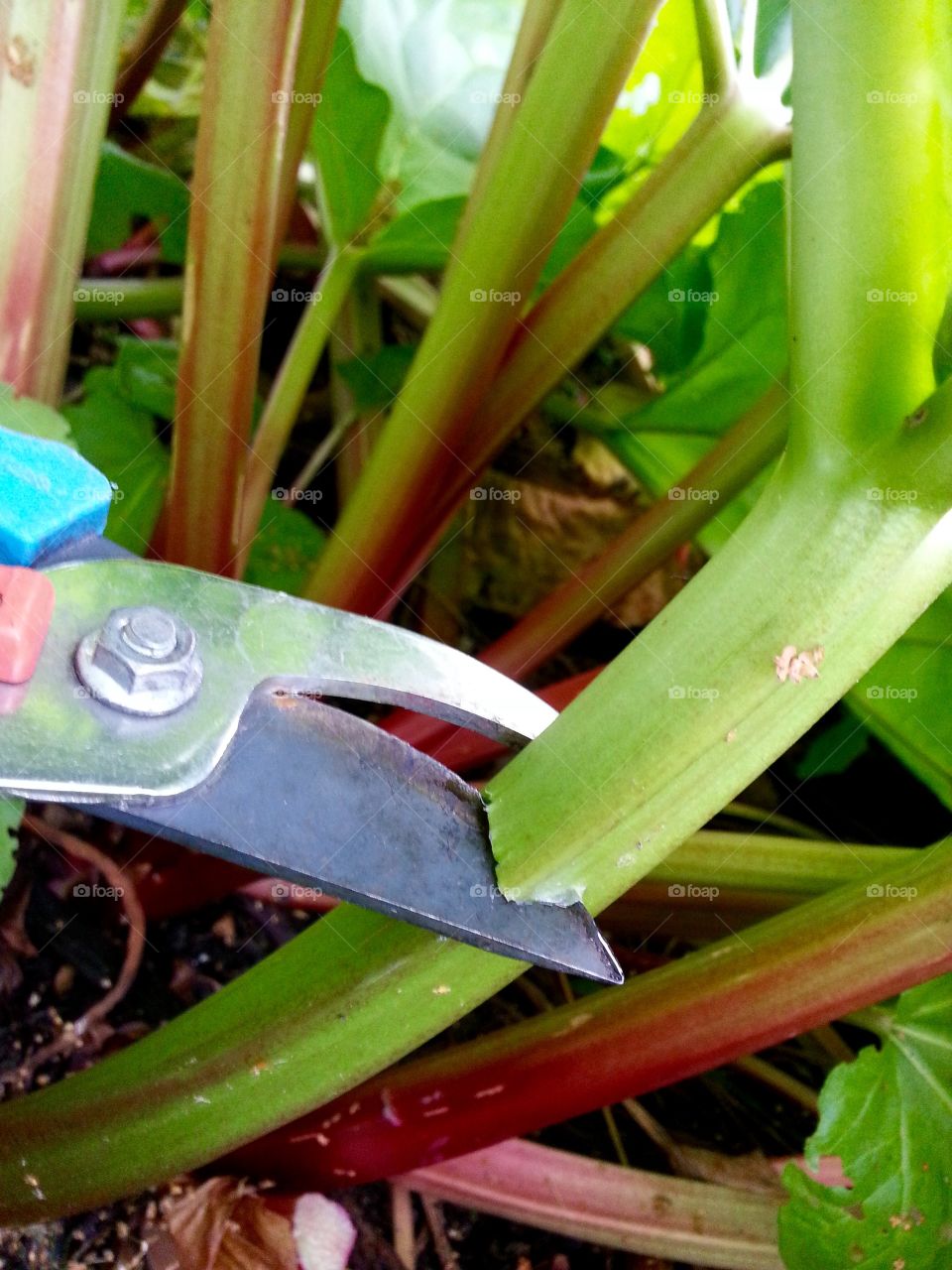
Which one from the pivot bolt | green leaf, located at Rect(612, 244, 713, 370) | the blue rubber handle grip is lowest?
Answer: the pivot bolt

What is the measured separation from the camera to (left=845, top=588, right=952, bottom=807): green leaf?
88 cm

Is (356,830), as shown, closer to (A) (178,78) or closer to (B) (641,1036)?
(B) (641,1036)

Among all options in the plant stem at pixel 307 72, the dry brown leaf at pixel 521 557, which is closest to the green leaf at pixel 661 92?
the plant stem at pixel 307 72

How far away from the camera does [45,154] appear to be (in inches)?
28.0

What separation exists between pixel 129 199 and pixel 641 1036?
899 millimetres

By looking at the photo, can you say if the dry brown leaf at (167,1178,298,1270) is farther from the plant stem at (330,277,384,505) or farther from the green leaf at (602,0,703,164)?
the green leaf at (602,0,703,164)

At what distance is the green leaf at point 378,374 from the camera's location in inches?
42.7

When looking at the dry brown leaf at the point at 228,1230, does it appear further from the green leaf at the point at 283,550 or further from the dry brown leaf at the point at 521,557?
the dry brown leaf at the point at 521,557

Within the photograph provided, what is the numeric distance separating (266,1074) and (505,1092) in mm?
204

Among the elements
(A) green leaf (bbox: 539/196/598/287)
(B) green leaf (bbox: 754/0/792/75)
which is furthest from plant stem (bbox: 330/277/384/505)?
(B) green leaf (bbox: 754/0/792/75)

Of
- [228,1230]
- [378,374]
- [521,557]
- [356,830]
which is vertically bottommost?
[228,1230]

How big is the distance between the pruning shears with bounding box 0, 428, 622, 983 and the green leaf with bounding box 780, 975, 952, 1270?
0.28 m

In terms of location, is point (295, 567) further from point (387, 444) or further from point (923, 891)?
point (923, 891)

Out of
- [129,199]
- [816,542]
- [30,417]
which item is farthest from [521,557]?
[816,542]
